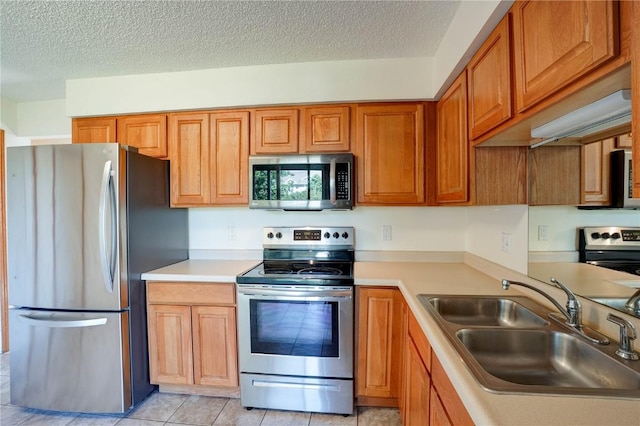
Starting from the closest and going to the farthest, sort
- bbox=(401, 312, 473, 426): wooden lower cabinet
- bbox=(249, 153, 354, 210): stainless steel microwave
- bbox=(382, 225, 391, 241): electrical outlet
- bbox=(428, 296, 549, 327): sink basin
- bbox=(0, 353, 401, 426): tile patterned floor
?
1. bbox=(401, 312, 473, 426): wooden lower cabinet
2. bbox=(428, 296, 549, 327): sink basin
3. bbox=(0, 353, 401, 426): tile patterned floor
4. bbox=(249, 153, 354, 210): stainless steel microwave
5. bbox=(382, 225, 391, 241): electrical outlet

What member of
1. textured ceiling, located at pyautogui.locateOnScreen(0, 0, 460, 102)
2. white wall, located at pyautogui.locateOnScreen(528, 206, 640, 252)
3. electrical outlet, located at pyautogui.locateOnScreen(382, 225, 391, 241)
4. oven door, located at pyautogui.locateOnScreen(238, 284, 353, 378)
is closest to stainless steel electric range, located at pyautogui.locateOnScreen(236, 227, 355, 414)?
oven door, located at pyautogui.locateOnScreen(238, 284, 353, 378)

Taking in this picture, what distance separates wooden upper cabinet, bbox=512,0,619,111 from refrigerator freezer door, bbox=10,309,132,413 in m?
2.44

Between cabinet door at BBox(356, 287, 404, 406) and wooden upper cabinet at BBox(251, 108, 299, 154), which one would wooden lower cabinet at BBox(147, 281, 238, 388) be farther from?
wooden upper cabinet at BBox(251, 108, 299, 154)

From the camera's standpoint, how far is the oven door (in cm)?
176

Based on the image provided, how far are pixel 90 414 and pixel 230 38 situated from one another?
8.66 ft

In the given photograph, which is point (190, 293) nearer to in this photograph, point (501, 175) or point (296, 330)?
point (296, 330)

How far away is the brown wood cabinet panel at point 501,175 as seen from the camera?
4.78ft

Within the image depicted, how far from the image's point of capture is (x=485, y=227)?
1937 mm

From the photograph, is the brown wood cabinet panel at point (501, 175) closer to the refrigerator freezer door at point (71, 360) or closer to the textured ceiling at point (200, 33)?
the textured ceiling at point (200, 33)

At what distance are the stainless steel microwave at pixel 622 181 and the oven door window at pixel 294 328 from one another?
54.7 inches

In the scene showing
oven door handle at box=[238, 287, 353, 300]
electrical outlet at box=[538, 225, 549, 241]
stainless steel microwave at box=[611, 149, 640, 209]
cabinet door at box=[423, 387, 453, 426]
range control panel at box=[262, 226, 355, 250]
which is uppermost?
stainless steel microwave at box=[611, 149, 640, 209]

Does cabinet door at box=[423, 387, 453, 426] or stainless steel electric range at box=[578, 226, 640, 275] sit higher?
stainless steel electric range at box=[578, 226, 640, 275]

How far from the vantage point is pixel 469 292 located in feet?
4.76

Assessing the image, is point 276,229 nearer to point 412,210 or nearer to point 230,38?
point 412,210
